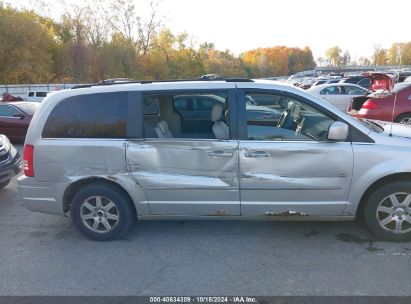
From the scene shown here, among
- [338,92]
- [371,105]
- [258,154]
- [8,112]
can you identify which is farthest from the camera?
[338,92]

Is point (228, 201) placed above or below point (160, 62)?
below

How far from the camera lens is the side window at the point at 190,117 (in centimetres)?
400

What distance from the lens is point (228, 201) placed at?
3.91 meters

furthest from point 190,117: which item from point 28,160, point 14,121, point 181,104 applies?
point 14,121

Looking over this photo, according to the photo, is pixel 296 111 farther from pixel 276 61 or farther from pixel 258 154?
pixel 276 61

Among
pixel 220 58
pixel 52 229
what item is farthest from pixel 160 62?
pixel 52 229

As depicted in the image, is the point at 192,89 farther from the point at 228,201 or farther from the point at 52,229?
the point at 52,229

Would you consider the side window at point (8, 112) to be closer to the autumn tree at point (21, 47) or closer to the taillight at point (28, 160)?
the taillight at point (28, 160)

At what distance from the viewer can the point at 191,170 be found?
389 centimetres

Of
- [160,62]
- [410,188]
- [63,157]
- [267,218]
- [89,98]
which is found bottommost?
[267,218]

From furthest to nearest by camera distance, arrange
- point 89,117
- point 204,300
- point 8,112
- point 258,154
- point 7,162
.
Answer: point 8,112
point 7,162
point 89,117
point 258,154
point 204,300

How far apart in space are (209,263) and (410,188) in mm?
2149

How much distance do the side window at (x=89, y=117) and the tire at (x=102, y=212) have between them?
589 millimetres

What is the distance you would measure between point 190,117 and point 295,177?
1.76 meters
